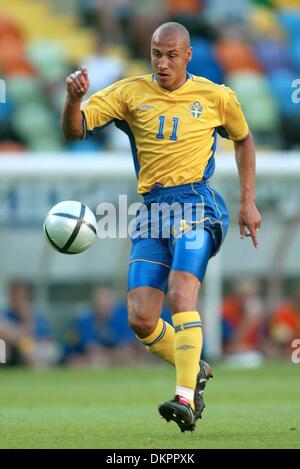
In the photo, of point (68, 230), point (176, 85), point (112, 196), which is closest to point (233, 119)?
point (176, 85)

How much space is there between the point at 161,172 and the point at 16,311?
8.61m

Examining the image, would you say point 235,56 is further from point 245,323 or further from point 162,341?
point 162,341

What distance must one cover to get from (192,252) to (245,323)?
9.46m

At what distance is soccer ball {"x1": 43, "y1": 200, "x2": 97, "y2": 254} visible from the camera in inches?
303

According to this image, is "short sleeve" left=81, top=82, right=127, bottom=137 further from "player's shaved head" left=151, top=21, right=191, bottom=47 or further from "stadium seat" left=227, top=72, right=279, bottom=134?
"stadium seat" left=227, top=72, right=279, bottom=134

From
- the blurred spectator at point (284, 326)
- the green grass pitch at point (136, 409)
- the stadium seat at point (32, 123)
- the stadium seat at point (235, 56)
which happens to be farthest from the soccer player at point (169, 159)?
the stadium seat at point (235, 56)

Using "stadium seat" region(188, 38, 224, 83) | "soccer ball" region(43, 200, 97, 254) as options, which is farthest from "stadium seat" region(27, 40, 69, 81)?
"soccer ball" region(43, 200, 97, 254)

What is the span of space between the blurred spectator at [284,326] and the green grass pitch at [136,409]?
98 centimetres

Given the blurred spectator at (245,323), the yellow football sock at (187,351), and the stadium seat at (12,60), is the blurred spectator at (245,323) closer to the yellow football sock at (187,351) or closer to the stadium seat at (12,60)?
the stadium seat at (12,60)

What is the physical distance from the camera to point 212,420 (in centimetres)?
805

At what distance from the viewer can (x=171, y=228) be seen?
24.1ft

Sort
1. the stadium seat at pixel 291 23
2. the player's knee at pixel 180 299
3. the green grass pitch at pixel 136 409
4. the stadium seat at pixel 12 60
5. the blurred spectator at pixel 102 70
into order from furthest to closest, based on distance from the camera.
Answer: the stadium seat at pixel 291 23 < the stadium seat at pixel 12 60 < the blurred spectator at pixel 102 70 < the player's knee at pixel 180 299 < the green grass pitch at pixel 136 409

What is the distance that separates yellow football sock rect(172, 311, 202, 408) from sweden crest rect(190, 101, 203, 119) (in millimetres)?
1339

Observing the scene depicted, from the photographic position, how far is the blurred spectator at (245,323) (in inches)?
647
